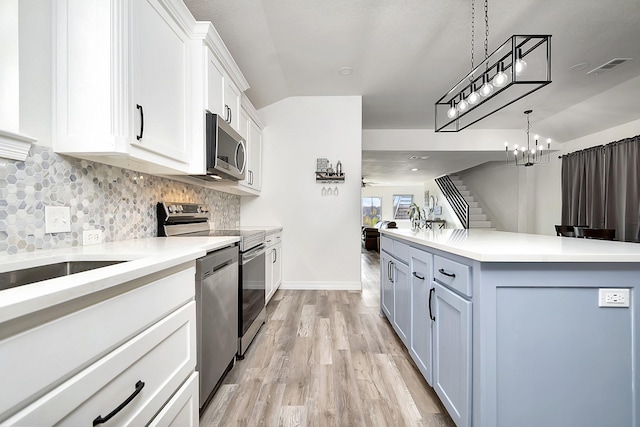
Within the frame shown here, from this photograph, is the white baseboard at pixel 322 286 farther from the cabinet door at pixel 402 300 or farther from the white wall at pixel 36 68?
the white wall at pixel 36 68

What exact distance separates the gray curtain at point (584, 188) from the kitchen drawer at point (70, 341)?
6.85 meters

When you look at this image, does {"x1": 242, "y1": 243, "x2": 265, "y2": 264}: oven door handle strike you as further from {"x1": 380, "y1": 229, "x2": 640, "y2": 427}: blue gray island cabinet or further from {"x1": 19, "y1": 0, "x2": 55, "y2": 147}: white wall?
{"x1": 380, "y1": 229, "x2": 640, "y2": 427}: blue gray island cabinet

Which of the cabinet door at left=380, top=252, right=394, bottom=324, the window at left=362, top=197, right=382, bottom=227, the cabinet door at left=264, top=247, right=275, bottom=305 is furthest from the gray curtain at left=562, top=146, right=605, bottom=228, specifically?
the window at left=362, top=197, right=382, bottom=227

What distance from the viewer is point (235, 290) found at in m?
2.00

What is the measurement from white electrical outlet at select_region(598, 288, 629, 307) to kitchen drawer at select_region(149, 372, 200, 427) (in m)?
1.65

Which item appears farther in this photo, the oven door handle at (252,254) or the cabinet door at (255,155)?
the cabinet door at (255,155)

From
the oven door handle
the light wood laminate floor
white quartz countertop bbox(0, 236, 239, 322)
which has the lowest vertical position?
the light wood laminate floor

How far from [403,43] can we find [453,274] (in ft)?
8.59

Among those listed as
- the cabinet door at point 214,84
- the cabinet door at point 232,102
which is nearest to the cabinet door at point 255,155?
the cabinet door at point 232,102

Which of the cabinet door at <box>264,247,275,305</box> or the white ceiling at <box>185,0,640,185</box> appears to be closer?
the white ceiling at <box>185,0,640,185</box>

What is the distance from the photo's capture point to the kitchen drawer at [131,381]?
0.59m

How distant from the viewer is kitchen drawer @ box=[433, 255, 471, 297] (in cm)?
128

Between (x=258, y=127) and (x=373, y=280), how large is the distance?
9.73 feet

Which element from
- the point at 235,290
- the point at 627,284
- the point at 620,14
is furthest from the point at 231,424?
the point at 620,14
